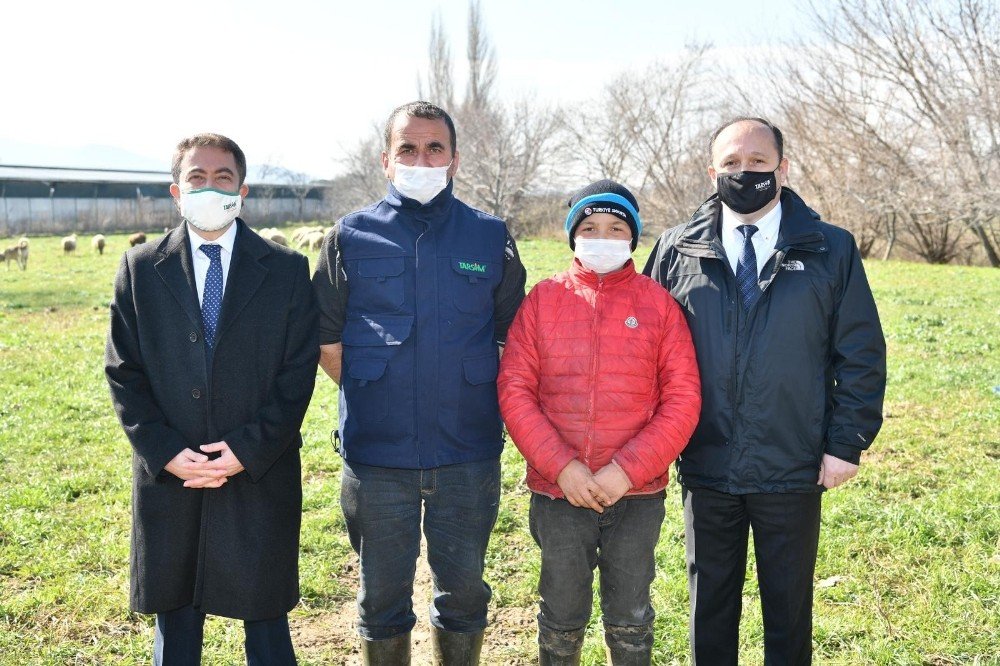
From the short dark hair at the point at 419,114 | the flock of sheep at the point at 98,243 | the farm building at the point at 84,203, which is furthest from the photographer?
the farm building at the point at 84,203

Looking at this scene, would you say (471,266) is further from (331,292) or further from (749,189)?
(749,189)

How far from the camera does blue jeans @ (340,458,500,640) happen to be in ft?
9.97

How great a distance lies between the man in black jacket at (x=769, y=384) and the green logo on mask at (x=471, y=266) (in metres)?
0.78

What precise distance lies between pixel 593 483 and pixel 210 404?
Answer: 57.1 inches

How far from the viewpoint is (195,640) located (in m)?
3.04

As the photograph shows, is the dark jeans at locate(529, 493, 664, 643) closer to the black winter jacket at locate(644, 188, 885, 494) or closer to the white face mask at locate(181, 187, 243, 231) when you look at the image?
the black winter jacket at locate(644, 188, 885, 494)

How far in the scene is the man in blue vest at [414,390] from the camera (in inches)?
120

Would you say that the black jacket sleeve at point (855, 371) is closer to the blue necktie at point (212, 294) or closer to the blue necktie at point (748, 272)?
the blue necktie at point (748, 272)

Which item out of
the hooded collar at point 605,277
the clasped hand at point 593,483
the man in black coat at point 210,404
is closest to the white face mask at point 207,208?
the man in black coat at point 210,404

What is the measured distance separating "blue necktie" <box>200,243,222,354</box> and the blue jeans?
0.76 metres

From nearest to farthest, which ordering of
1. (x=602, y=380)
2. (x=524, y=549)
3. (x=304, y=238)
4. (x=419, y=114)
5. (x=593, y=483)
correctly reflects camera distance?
(x=593, y=483) → (x=602, y=380) → (x=419, y=114) → (x=524, y=549) → (x=304, y=238)

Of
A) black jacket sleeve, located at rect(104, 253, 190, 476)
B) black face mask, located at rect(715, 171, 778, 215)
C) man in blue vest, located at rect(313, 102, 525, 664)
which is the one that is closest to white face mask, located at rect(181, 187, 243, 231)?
black jacket sleeve, located at rect(104, 253, 190, 476)

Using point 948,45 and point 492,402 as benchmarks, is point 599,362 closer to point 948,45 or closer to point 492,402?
point 492,402

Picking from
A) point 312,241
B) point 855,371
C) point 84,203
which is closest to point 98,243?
point 312,241
